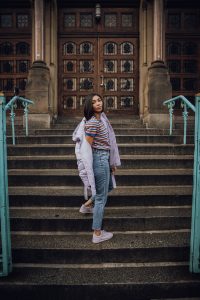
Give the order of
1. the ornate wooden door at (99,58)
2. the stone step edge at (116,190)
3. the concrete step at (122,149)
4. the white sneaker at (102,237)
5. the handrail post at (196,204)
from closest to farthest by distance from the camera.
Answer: the handrail post at (196,204)
the white sneaker at (102,237)
the stone step edge at (116,190)
the concrete step at (122,149)
the ornate wooden door at (99,58)

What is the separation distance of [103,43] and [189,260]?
25.4 ft

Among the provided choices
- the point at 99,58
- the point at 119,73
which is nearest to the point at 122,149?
the point at 119,73

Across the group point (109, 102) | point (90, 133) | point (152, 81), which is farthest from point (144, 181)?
point (109, 102)

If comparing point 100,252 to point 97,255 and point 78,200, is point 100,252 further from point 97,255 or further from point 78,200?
point 78,200

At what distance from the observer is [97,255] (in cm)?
354

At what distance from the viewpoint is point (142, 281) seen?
317 cm

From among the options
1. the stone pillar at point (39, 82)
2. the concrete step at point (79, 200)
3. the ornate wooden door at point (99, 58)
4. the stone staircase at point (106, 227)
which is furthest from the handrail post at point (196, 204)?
the ornate wooden door at point (99, 58)

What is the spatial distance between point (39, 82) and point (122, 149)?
359cm

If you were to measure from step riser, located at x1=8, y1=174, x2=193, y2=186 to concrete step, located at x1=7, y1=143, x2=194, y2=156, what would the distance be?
3.28 ft

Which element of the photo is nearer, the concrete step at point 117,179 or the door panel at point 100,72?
the concrete step at point 117,179

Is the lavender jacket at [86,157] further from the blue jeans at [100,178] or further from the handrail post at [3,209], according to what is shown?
the handrail post at [3,209]

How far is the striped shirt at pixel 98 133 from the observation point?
3.47m

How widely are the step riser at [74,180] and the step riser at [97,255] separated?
157 cm

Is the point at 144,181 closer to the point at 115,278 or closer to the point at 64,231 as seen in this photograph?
the point at 64,231
